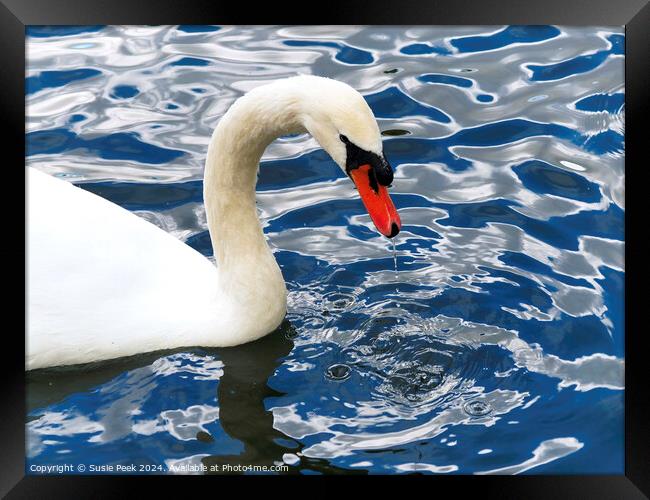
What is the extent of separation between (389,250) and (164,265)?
1.25 m

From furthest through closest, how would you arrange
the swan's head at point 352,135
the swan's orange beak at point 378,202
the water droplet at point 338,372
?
the water droplet at point 338,372 → the swan's orange beak at point 378,202 → the swan's head at point 352,135

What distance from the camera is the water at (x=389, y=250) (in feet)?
17.0

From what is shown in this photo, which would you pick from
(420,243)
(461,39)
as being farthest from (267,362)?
(461,39)

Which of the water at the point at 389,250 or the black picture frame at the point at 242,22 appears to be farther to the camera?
the water at the point at 389,250

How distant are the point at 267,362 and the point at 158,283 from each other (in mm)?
587

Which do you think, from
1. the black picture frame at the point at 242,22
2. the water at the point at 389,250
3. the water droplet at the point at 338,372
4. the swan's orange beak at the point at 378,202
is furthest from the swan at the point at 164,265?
the black picture frame at the point at 242,22

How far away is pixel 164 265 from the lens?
228 inches

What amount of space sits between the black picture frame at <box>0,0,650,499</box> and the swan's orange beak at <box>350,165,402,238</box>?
2.51 ft

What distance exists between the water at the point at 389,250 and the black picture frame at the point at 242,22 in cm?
24

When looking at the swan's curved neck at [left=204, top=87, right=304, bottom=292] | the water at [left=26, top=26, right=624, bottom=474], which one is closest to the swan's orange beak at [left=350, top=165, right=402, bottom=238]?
the swan's curved neck at [left=204, top=87, right=304, bottom=292]

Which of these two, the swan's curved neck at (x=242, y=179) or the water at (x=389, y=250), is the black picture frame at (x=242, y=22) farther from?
the swan's curved neck at (x=242, y=179)

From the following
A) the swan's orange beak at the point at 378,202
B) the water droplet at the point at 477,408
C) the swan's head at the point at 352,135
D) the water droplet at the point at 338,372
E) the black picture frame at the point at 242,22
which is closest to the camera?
the black picture frame at the point at 242,22
